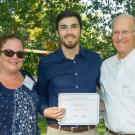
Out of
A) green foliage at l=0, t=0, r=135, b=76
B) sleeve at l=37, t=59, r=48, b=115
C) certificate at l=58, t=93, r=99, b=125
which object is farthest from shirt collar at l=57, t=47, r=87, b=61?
green foliage at l=0, t=0, r=135, b=76

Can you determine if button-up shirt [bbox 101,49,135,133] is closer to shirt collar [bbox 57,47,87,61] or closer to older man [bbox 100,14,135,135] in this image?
older man [bbox 100,14,135,135]

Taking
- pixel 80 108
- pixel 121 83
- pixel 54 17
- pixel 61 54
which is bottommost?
pixel 80 108

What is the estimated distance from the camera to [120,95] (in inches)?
211

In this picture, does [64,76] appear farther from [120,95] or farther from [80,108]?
[120,95]

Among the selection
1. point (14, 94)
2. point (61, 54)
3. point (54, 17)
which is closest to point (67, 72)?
point (61, 54)

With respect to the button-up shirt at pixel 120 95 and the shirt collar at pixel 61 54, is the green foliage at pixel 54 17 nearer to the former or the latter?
the shirt collar at pixel 61 54

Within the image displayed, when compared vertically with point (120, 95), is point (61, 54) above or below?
above

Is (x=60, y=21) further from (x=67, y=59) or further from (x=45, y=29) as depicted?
(x=45, y=29)

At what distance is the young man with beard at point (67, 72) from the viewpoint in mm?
5781

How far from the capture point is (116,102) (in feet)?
17.6

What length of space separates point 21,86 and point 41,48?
23.6 ft

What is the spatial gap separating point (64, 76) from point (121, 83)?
0.81m

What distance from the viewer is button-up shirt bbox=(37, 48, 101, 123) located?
5820mm

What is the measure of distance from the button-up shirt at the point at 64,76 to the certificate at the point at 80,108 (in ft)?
0.81
